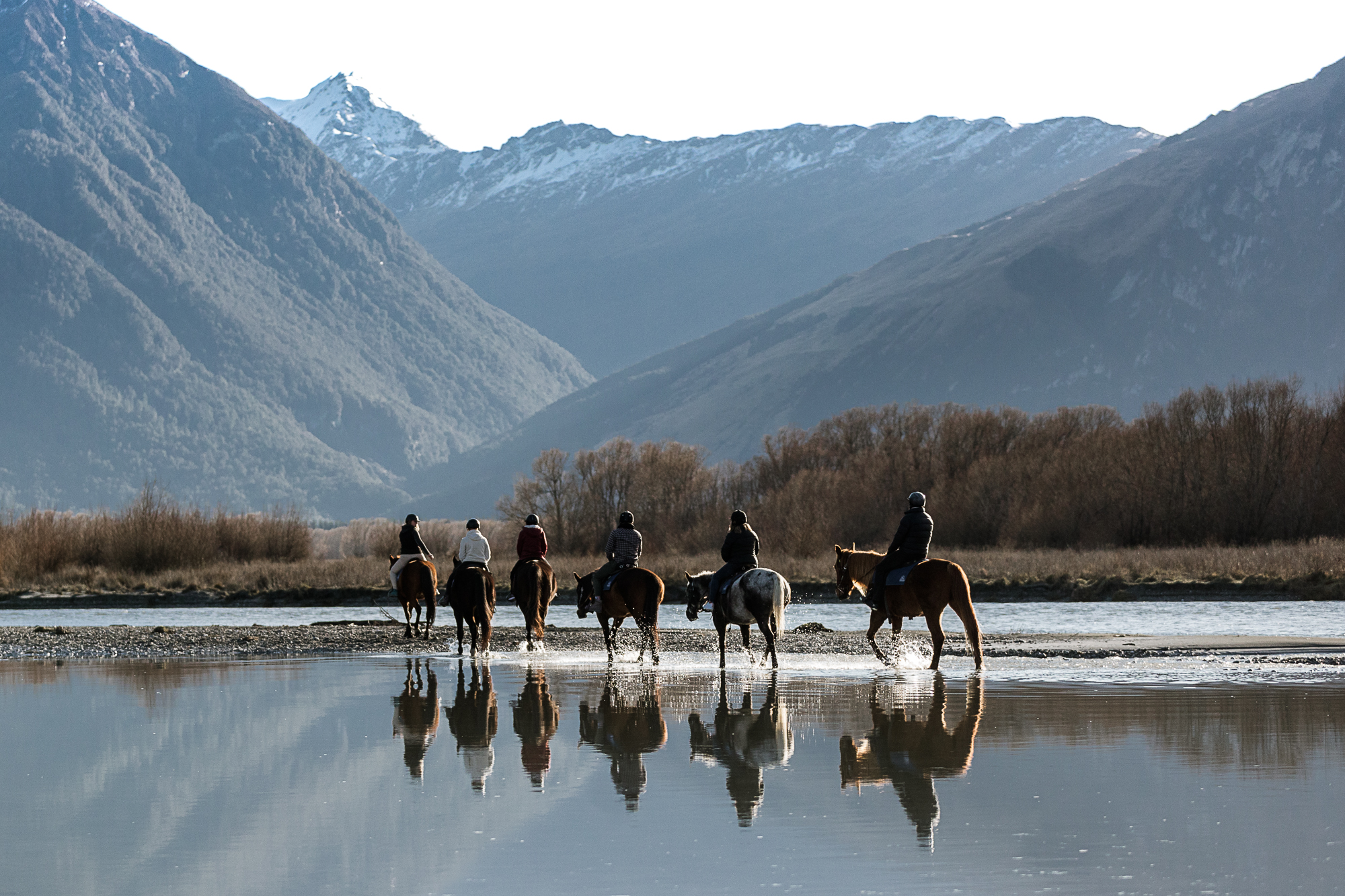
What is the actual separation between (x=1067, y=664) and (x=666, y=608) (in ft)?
90.7

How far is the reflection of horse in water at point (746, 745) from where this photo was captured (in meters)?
10.2

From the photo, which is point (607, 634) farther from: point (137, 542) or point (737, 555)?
point (137, 542)

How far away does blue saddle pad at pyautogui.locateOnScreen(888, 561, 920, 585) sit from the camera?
19219 millimetres

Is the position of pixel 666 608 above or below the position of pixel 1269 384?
below

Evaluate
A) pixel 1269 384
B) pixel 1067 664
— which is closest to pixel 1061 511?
pixel 1269 384

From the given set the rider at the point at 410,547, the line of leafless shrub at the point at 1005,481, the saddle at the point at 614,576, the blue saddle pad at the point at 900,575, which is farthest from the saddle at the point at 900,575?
the line of leafless shrub at the point at 1005,481

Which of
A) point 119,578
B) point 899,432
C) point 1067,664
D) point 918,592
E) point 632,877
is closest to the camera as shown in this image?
point 632,877

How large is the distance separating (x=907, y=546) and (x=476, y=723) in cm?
726

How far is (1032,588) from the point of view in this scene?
4925cm

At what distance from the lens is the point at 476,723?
14.2m

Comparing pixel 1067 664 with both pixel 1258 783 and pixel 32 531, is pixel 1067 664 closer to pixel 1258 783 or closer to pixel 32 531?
pixel 1258 783

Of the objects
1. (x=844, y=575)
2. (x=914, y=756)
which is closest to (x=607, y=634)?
(x=844, y=575)

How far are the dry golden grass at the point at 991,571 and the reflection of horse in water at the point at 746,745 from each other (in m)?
35.3

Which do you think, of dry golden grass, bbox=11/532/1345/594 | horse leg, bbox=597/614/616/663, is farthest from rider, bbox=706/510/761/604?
dry golden grass, bbox=11/532/1345/594
